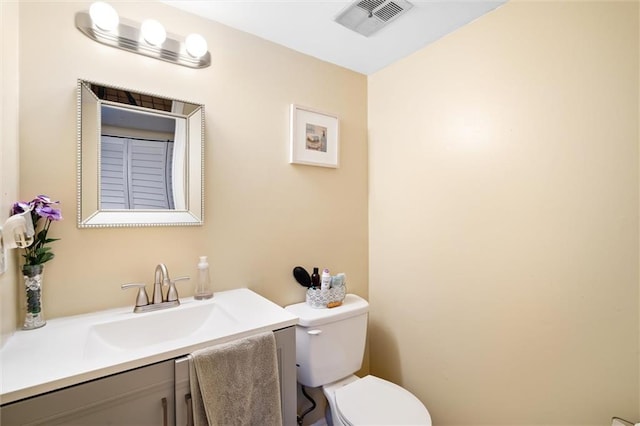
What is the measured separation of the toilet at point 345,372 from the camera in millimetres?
1276

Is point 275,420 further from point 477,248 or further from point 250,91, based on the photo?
point 250,91

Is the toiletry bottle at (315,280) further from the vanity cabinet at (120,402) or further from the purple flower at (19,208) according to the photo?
the purple flower at (19,208)

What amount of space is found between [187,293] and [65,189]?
629mm

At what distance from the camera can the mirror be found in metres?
1.13

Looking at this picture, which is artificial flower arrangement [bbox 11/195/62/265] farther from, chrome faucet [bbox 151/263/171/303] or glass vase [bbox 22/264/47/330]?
chrome faucet [bbox 151/263/171/303]

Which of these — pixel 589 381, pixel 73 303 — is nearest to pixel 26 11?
pixel 73 303

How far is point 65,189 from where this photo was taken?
110 centimetres

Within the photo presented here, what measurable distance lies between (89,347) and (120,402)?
0.88 feet

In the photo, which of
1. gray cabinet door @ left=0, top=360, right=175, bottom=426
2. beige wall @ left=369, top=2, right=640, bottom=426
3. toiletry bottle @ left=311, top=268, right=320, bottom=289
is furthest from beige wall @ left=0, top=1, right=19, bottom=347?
beige wall @ left=369, top=2, right=640, bottom=426

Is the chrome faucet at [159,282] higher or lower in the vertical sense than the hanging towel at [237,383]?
higher

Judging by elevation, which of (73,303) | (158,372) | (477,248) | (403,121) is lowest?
(158,372)

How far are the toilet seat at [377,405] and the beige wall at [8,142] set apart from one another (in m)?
1.26

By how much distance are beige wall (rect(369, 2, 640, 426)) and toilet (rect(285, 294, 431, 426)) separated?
0.34 m

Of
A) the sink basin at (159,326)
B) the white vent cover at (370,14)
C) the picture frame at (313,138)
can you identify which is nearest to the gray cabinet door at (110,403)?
the sink basin at (159,326)
